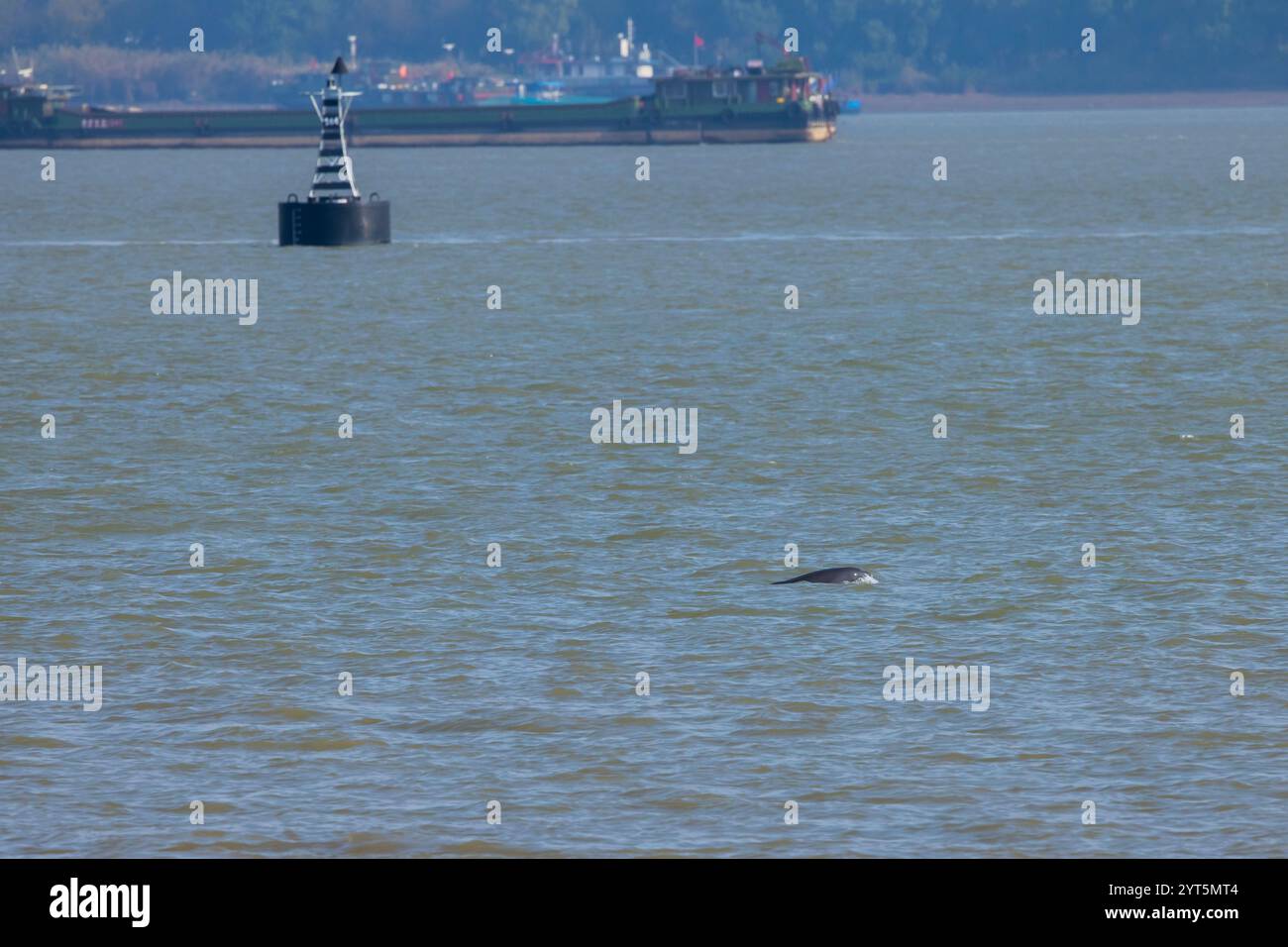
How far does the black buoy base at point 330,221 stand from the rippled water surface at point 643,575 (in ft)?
37.4

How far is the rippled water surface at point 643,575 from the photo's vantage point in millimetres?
17219

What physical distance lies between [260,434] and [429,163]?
487 ft

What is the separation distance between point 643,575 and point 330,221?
50.2 m

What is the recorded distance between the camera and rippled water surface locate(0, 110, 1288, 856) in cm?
1722

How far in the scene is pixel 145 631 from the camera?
22797mm
